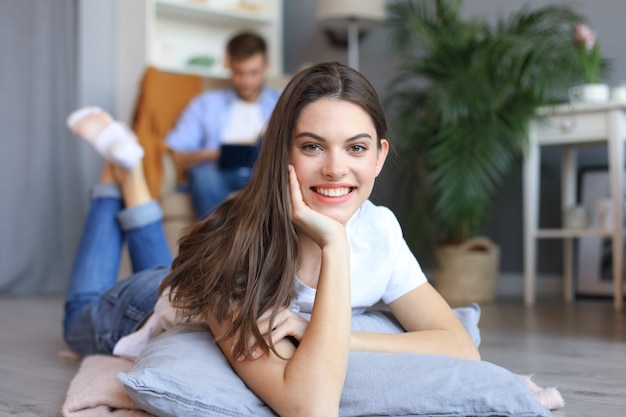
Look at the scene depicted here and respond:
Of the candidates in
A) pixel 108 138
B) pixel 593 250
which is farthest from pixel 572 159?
pixel 108 138

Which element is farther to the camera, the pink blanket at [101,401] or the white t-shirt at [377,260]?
the white t-shirt at [377,260]

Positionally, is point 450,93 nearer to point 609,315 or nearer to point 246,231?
point 609,315

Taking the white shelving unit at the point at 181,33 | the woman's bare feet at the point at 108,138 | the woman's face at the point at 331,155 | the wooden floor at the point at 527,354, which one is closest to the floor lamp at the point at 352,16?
the white shelving unit at the point at 181,33

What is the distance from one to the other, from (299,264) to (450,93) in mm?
2112

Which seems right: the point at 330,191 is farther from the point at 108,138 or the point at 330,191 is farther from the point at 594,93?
the point at 594,93

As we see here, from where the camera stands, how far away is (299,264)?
1.25 meters

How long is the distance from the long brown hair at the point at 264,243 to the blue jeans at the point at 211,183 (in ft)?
6.67

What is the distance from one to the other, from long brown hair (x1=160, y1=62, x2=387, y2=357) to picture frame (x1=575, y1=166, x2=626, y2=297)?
8.16 ft

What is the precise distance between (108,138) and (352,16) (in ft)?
7.04

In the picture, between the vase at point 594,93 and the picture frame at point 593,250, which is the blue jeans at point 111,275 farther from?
the picture frame at point 593,250

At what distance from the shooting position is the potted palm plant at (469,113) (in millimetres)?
3172

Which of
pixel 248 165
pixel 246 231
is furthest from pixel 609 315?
pixel 246 231

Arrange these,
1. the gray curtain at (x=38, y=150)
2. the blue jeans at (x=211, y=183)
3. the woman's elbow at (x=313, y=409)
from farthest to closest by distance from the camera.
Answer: the gray curtain at (x=38, y=150), the blue jeans at (x=211, y=183), the woman's elbow at (x=313, y=409)

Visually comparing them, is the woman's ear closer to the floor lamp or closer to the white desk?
the white desk
